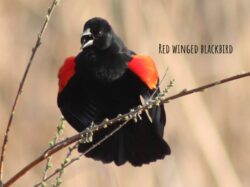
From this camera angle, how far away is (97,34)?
186cm

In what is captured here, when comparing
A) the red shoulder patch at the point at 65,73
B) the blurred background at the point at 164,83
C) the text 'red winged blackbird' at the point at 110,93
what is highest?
the red shoulder patch at the point at 65,73

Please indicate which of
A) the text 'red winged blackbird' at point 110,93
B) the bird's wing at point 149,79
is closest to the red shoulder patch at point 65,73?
the text 'red winged blackbird' at point 110,93

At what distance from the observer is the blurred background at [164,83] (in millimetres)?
2988

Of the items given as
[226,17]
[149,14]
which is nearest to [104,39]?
[149,14]

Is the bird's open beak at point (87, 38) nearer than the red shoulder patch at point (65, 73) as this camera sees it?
Yes

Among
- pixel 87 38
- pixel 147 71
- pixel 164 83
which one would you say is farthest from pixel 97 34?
pixel 164 83

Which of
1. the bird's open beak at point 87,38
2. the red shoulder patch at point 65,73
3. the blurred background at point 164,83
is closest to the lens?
the bird's open beak at point 87,38

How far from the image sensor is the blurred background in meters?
2.99

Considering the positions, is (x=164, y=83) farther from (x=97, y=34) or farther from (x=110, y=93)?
(x=97, y=34)

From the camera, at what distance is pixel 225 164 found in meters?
3.10

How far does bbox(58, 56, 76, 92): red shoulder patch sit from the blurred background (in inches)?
35.6

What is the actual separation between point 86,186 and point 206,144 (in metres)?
0.53

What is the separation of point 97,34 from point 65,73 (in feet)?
0.43

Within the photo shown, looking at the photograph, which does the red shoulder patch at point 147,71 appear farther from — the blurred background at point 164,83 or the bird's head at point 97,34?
the blurred background at point 164,83
